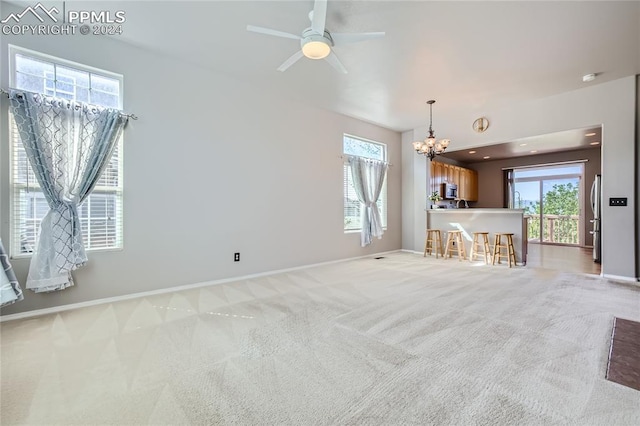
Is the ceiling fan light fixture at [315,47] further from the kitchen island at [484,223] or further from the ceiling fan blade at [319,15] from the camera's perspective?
the kitchen island at [484,223]

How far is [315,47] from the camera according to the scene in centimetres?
265

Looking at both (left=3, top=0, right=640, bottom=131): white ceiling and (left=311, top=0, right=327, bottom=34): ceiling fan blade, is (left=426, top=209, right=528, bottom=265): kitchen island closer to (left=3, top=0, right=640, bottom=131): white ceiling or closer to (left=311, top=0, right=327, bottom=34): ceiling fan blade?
(left=3, top=0, right=640, bottom=131): white ceiling

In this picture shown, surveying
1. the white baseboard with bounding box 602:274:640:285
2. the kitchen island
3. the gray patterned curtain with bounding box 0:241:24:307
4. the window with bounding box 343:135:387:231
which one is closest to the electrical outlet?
the white baseboard with bounding box 602:274:640:285

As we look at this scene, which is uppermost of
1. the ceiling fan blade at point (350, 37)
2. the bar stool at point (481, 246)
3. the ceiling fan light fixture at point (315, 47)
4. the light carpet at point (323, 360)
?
the ceiling fan blade at point (350, 37)

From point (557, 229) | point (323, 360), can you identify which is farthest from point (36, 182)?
point (557, 229)

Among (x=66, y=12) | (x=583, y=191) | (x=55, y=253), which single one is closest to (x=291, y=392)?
(x=55, y=253)

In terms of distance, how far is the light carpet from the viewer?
1528mm

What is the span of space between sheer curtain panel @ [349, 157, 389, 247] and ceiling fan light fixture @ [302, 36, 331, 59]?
3.26 metres

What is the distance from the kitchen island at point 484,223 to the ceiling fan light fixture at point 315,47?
4949 millimetres

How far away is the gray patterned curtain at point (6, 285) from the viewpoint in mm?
2402

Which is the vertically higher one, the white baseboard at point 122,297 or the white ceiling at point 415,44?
the white ceiling at point 415,44

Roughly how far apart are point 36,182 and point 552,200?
11467mm

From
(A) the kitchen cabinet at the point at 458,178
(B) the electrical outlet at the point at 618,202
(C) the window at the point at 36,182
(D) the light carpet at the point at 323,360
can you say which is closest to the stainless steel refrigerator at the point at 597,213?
(B) the electrical outlet at the point at 618,202

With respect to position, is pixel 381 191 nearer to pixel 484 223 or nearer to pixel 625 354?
pixel 484 223
